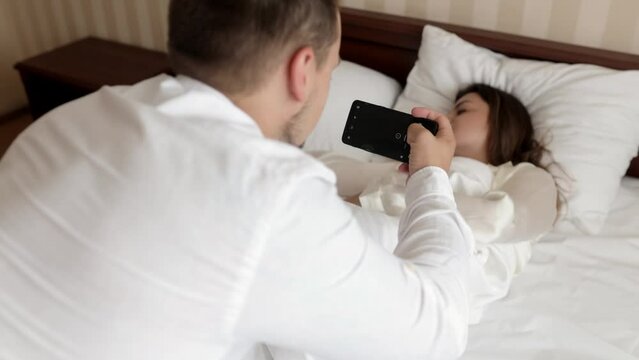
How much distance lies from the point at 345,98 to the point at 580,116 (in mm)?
610

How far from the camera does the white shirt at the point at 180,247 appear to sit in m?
0.67

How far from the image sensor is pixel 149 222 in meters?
0.67

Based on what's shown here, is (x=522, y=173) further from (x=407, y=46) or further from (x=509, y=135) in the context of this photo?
(x=407, y=46)

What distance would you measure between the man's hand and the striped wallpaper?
0.83 meters

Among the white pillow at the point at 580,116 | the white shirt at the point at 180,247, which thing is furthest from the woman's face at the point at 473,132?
the white shirt at the point at 180,247

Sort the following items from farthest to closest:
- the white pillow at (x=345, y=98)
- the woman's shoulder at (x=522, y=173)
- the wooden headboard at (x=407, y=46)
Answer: the white pillow at (x=345, y=98)
the wooden headboard at (x=407, y=46)
the woman's shoulder at (x=522, y=173)

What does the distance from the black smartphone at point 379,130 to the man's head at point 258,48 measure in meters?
0.40

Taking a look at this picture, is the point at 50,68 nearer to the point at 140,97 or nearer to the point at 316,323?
the point at 140,97

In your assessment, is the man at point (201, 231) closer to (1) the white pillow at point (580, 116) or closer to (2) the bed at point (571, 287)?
(2) the bed at point (571, 287)

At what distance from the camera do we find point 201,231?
26.1 inches

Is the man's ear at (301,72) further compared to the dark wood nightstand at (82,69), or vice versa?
the dark wood nightstand at (82,69)

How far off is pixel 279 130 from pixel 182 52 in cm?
15

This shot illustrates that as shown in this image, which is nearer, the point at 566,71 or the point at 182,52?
the point at 182,52

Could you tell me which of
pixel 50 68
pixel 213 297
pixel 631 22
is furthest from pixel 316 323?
pixel 50 68
